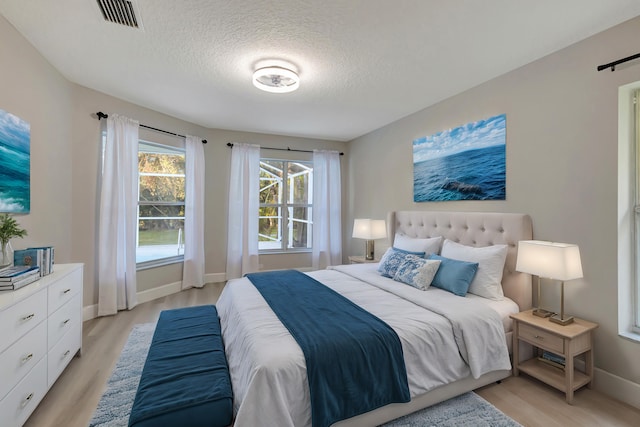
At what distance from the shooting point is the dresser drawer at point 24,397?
4.99 feet

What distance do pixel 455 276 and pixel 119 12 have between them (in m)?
3.19

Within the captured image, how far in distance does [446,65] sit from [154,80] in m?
2.83

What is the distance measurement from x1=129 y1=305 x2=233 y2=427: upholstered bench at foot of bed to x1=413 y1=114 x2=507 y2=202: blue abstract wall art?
2749mm

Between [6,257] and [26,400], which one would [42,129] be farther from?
[26,400]

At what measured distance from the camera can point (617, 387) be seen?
2.01 meters

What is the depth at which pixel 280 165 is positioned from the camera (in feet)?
17.8

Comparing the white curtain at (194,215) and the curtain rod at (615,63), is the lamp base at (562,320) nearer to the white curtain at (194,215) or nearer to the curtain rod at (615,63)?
the curtain rod at (615,63)

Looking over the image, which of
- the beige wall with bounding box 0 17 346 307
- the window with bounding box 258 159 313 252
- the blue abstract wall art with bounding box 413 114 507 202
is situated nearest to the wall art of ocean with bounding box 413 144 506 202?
the blue abstract wall art with bounding box 413 114 507 202

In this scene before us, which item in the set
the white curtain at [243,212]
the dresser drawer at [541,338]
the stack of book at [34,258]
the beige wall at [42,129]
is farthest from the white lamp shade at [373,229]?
the beige wall at [42,129]

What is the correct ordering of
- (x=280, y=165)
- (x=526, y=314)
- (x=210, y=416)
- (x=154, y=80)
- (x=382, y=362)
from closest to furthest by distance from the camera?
(x=210, y=416), (x=382, y=362), (x=526, y=314), (x=154, y=80), (x=280, y=165)

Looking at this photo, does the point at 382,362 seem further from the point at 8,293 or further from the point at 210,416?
the point at 8,293

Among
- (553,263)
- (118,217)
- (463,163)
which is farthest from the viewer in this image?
(118,217)

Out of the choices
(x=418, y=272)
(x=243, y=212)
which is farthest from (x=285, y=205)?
(x=418, y=272)

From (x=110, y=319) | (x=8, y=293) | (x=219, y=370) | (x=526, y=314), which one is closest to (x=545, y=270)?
(x=526, y=314)
